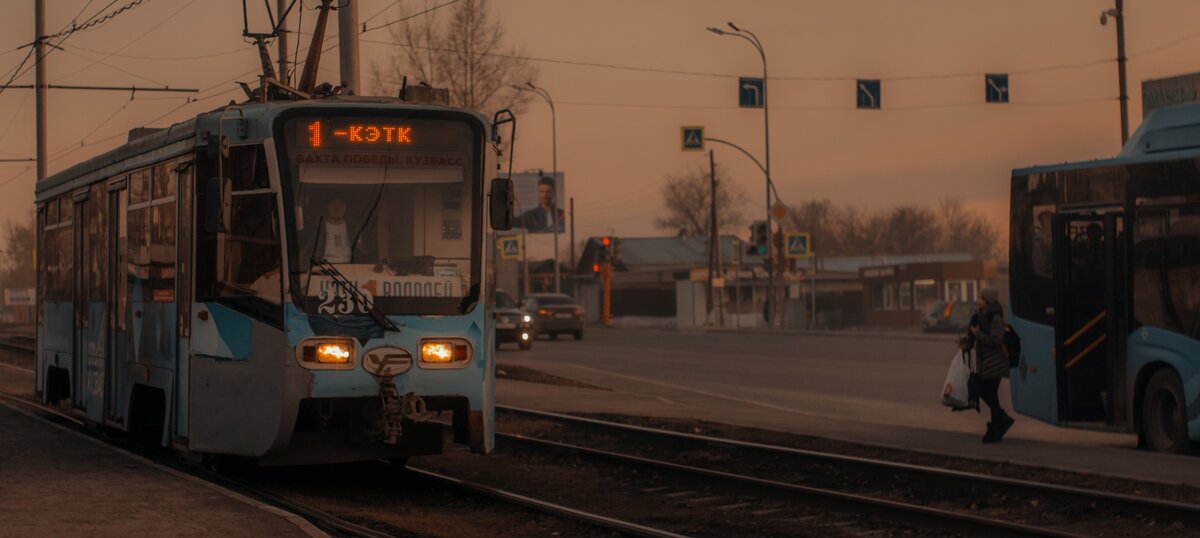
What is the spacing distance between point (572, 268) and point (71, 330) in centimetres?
9280

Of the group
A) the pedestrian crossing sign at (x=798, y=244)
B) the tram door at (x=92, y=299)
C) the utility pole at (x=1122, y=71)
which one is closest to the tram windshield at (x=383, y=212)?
the tram door at (x=92, y=299)

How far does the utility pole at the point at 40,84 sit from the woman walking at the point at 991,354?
28.3 meters

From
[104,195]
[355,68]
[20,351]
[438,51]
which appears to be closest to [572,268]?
[20,351]

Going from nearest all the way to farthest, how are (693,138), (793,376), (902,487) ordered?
(902,487) < (793,376) < (693,138)

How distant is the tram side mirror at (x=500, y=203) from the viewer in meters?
12.1

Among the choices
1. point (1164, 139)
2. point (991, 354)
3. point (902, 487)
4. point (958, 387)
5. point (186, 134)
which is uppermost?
point (1164, 139)

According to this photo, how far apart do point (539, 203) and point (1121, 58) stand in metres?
40.9

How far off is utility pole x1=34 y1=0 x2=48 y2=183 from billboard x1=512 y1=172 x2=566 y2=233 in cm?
3246

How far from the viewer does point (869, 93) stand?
40438mm

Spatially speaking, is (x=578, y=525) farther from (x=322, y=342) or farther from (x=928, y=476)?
(x=928, y=476)

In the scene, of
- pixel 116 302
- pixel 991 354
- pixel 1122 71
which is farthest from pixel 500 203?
pixel 1122 71

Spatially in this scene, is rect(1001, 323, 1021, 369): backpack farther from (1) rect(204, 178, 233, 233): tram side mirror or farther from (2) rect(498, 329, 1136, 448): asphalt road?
(1) rect(204, 178, 233, 233): tram side mirror

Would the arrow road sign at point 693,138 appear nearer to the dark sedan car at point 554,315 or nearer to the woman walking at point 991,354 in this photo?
the dark sedan car at point 554,315

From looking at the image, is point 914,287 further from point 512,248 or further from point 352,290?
point 352,290
